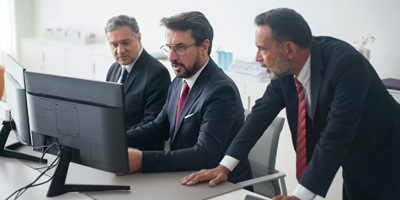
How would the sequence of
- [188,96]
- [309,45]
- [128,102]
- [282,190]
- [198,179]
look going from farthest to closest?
1. [128,102]
2. [282,190]
3. [188,96]
4. [198,179]
5. [309,45]

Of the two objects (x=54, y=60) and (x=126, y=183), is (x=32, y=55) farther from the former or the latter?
(x=126, y=183)

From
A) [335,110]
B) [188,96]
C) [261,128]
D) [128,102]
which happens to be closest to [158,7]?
[128,102]

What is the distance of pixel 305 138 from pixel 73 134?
3.21ft

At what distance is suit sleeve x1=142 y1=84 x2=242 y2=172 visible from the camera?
92.2 inches

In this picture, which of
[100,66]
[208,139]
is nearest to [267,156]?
[208,139]

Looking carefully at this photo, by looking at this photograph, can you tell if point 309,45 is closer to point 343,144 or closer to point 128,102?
point 343,144

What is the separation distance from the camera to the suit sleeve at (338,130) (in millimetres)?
1841

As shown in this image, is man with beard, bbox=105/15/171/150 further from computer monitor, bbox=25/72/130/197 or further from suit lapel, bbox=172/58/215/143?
computer monitor, bbox=25/72/130/197

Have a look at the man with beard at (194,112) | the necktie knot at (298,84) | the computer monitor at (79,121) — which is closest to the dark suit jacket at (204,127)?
the man with beard at (194,112)

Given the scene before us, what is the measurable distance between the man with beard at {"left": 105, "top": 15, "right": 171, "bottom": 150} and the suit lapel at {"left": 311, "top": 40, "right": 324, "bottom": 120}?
1.18 metres

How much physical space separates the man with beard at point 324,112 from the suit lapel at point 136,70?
1.07m

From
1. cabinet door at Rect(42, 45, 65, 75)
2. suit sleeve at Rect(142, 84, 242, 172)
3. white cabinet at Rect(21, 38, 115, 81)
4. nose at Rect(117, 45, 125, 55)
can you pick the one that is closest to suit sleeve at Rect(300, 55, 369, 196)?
suit sleeve at Rect(142, 84, 242, 172)

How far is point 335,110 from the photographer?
1.87 meters

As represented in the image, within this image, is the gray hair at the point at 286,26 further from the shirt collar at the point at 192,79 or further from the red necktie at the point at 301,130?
the shirt collar at the point at 192,79
